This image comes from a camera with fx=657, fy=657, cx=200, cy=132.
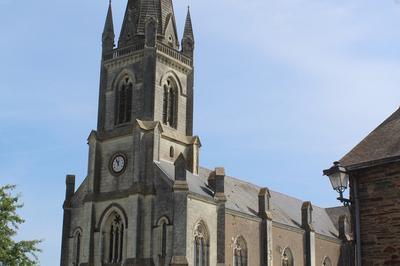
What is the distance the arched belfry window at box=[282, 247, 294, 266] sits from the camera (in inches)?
2337

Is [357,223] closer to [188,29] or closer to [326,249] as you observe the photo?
[188,29]

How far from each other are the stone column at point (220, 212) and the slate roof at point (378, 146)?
1123 inches

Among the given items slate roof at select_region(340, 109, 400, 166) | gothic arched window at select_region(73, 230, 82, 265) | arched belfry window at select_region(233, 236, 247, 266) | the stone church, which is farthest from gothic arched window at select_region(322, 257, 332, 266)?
slate roof at select_region(340, 109, 400, 166)

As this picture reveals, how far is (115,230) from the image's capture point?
49469 millimetres

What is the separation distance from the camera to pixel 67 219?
176 ft

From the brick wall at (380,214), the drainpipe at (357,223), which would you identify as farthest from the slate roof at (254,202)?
the brick wall at (380,214)

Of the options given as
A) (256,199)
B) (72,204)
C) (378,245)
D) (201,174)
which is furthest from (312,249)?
(378,245)

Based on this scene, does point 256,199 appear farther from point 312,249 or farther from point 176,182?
point 176,182

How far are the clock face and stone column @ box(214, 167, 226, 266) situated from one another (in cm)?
723

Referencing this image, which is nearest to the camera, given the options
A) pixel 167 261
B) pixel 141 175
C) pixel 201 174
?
pixel 167 261

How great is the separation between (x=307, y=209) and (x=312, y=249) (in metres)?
3.87

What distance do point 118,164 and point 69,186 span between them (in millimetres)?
6176

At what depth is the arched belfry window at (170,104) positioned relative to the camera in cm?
5300

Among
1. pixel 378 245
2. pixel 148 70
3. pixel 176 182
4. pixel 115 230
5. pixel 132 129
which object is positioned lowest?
pixel 378 245
